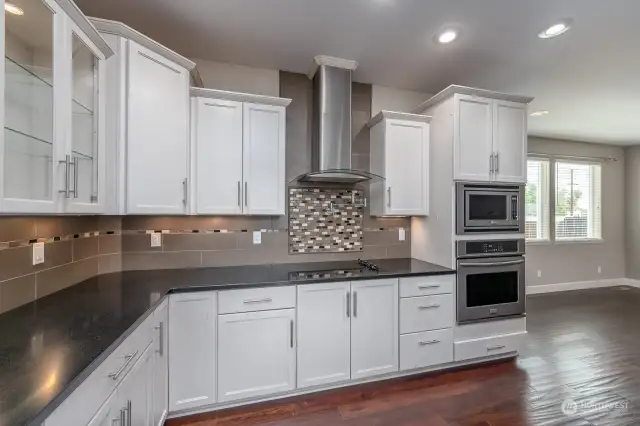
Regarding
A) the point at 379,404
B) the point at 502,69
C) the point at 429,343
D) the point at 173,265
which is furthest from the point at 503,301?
the point at 173,265

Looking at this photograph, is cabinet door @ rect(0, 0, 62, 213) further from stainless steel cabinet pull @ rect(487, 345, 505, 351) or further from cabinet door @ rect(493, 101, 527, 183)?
stainless steel cabinet pull @ rect(487, 345, 505, 351)

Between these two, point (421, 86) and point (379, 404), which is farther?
point (421, 86)

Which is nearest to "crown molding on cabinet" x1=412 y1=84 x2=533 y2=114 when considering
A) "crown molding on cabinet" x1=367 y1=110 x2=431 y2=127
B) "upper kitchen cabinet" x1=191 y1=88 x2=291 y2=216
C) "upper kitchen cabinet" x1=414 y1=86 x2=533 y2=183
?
"upper kitchen cabinet" x1=414 y1=86 x2=533 y2=183

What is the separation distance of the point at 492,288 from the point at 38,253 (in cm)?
330

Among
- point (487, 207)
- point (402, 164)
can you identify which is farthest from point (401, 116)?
point (487, 207)

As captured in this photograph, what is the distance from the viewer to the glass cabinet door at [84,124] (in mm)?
1513

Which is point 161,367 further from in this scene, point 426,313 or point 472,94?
point 472,94

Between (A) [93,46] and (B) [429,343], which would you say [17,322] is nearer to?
(A) [93,46]

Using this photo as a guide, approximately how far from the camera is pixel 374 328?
243 centimetres

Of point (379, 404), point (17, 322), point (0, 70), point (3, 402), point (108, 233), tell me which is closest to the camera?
point (3, 402)

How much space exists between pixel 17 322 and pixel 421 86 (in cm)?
356

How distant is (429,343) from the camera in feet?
8.45

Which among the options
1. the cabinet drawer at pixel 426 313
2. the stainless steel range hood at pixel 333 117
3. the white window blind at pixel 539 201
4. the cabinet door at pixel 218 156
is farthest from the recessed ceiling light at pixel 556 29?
the white window blind at pixel 539 201

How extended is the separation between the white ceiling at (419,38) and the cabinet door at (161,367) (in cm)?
197
